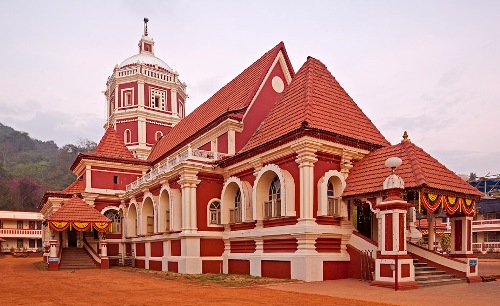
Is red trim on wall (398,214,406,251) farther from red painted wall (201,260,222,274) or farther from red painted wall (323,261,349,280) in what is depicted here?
red painted wall (201,260,222,274)

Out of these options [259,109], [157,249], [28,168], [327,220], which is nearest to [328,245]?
[327,220]

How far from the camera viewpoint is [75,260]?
23.6 m

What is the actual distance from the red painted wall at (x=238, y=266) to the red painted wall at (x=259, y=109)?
467 centimetres

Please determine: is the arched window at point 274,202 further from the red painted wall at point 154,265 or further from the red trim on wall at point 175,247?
the red painted wall at point 154,265

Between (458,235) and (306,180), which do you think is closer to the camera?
(306,180)

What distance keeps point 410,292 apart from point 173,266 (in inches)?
430

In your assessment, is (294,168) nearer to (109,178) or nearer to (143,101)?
(109,178)

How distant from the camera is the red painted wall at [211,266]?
17875mm

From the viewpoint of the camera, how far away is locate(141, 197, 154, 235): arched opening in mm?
23219

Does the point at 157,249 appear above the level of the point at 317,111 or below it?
below

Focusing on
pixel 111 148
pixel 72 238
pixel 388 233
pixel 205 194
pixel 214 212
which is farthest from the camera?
pixel 111 148

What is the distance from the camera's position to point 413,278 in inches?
460

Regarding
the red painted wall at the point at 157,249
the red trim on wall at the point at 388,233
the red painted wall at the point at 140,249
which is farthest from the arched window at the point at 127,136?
the red trim on wall at the point at 388,233

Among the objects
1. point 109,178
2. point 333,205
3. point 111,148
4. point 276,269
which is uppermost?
point 111,148
